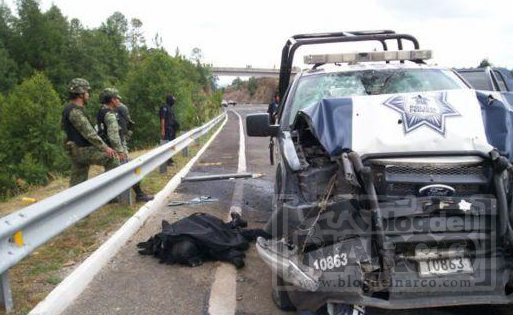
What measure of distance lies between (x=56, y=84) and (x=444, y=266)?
69.7m

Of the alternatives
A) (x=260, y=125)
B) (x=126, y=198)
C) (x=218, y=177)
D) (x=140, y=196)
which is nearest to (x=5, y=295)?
(x=260, y=125)

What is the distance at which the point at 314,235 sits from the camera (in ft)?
11.0

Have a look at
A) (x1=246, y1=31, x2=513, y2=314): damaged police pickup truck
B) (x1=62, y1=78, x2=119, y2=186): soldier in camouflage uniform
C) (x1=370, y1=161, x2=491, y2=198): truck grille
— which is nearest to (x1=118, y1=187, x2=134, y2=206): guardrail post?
(x1=62, y1=78, x2=119, y2=186): soldier in camouflage uniform

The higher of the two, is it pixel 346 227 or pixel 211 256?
pixel 346 227

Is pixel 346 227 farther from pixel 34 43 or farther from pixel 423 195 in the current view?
pixel 34 43

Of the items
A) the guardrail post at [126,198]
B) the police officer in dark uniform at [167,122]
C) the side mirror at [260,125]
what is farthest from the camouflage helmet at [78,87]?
the police officer in dark uniform at [167,122]

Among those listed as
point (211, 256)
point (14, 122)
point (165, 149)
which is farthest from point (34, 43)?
point (211, 256)

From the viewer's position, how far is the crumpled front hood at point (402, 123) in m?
3.53

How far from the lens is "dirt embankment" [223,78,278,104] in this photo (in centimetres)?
13115

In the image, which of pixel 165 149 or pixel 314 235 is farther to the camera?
pixel 165 149

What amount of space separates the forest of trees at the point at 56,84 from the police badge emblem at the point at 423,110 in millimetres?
16847

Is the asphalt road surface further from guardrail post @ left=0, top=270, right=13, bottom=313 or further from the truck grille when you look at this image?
the truck grille

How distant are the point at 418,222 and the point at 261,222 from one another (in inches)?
133

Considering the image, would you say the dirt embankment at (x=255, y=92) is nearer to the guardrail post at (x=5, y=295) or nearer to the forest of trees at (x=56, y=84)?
the forest of trees at (x=56, y=84)
